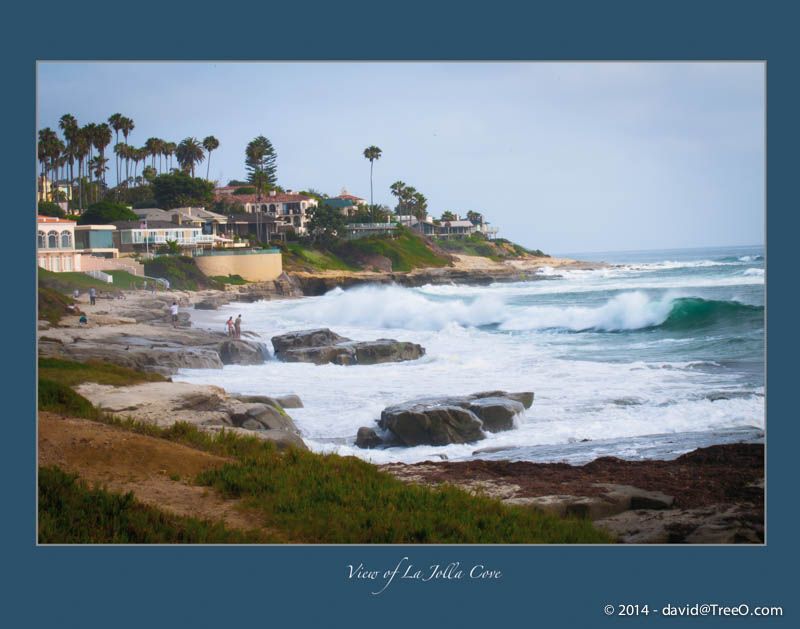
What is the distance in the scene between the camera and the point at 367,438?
6.03 metres

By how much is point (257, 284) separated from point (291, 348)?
2.78 feet

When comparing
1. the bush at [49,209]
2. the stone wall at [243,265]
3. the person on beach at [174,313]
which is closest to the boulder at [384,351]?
the stone wall at [243,265]

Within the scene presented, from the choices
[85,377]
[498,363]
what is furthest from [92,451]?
[498,363]

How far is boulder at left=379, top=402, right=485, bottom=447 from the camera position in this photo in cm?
594

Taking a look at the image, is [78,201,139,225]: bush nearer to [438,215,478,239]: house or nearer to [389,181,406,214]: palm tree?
[389,181,406,214]: palm tree

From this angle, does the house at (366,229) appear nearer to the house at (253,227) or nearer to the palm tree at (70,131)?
the house at (253,227)

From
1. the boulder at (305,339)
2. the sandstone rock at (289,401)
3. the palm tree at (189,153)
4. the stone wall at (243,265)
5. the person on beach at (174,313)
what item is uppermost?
the palm tree at (189,153)

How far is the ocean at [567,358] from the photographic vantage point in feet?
19.8

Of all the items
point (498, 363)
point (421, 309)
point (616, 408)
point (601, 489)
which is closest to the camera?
point (601, 489)

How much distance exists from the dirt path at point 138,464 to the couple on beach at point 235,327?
152 cm

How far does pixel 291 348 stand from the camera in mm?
6926

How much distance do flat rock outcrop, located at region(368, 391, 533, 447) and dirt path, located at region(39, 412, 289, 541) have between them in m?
1.47

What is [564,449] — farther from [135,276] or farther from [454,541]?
[135,276]

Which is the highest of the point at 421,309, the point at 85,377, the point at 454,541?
the point at 421,309
